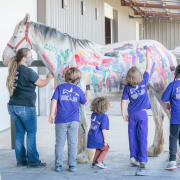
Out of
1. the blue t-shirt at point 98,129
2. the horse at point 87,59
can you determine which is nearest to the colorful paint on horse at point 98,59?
the horse at point 87,59

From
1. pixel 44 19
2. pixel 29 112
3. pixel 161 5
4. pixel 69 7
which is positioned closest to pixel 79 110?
pixel 29 112

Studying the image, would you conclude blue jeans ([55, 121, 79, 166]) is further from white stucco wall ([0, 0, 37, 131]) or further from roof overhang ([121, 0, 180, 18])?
roof overhang ([121, 0, 180, 18])

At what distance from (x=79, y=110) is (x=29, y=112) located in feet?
1.95

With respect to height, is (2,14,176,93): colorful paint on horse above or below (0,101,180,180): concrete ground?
above

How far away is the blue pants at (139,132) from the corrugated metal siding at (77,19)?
481 cm

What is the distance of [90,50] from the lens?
15.4 feet

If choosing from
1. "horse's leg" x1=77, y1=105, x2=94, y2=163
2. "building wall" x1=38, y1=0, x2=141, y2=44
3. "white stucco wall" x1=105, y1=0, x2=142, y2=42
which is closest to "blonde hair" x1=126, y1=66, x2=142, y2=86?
"horse's leg" x1=77, y1=105, x2=94, y2=163

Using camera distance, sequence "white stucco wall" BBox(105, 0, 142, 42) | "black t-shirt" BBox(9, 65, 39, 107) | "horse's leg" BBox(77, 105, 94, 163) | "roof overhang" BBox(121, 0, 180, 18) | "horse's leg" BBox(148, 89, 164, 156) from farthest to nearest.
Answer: "white stucco wall" BBox(105, 0, 142, 42)
"roof overhang" BBox(121, 0, 180, 18)
"horse's leg" BBox(148, 89, 164, 156)
"horse's leg" BBox(77, 105, 94, 163)
"black t-shirt" BBox(9, 65, 39, 107)

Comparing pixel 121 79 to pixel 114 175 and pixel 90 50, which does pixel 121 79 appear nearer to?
pixel 90 50

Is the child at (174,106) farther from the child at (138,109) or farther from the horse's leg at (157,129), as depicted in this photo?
the horse's leg at (157,129)

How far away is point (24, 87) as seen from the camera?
4270 mm

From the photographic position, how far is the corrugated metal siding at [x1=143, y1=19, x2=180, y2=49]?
930 inches

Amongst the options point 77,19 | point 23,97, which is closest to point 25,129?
point 23,97

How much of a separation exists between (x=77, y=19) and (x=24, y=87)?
273 inches
